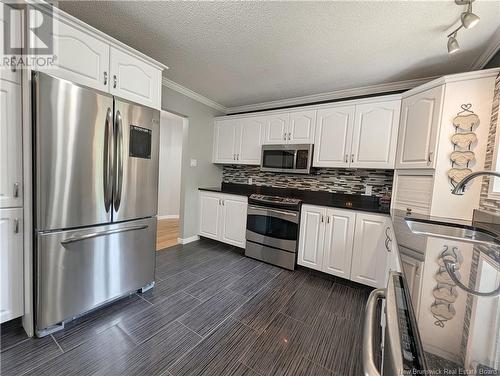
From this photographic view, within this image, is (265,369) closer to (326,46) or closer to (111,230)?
(111,230)

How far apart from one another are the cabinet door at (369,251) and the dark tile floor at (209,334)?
22cm

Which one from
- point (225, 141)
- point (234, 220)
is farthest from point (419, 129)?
point (225, 141)

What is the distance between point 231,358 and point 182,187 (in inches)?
98.9

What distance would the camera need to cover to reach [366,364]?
43 centimetres

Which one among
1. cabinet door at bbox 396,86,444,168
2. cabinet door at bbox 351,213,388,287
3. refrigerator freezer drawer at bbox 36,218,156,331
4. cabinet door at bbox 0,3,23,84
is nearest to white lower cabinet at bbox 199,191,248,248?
refrigerator freezer drawer at bbox 36,218,156,331

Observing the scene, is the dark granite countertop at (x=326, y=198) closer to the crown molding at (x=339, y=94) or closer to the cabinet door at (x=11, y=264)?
the crown molding at (x=339, y=94)

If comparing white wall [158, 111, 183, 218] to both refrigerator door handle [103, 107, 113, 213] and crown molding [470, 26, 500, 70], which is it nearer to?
refrigerator door handle [103, 107, 113, 213]

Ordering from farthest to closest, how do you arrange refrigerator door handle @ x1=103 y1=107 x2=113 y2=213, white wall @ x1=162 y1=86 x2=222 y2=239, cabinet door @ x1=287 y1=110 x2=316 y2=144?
1. white wall @ x1=162 y1=86 x2=222 y2=239
2. cabinet door @ x1=287 y1=110 x2=316 y2=144
3. refrigerator door handle @ x1=103 y1=107 x2=113 y2=213

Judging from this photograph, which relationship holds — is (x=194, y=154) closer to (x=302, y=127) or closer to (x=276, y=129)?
(x=276, y=129)

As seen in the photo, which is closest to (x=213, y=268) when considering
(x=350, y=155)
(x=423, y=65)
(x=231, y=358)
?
(x=231, y=358)

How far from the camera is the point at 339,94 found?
2.90m

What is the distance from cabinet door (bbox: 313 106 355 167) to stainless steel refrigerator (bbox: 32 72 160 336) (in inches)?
78.1

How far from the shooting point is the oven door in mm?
2736

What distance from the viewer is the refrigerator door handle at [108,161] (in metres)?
1.61
